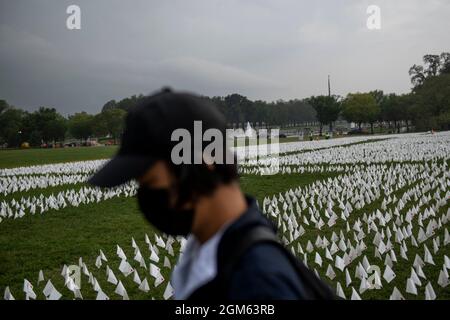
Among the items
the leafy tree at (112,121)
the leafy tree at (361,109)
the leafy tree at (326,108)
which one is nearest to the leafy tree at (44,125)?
the leafy tree at (112,121)

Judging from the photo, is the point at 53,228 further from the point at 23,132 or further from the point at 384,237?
the point at 23,132

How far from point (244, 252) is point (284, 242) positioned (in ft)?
24.9

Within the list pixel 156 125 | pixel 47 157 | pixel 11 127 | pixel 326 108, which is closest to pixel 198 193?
pixel 156 125

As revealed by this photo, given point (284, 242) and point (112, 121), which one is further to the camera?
point (112, 121)

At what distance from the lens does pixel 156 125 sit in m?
1.42

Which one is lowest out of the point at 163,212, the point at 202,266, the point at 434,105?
the point at 202,266

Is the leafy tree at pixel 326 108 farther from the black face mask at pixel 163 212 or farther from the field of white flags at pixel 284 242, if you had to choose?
the black face mask at pixel 163 212

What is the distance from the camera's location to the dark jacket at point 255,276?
1295mm

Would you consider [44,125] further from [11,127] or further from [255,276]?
[255,276]

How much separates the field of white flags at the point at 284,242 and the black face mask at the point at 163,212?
168 inches

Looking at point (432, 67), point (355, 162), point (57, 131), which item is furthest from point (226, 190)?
point (432, 67)

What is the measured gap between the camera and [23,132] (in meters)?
86.4

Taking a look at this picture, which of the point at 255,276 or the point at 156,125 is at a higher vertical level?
the point at 156,125

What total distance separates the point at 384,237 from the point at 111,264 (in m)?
6.22
